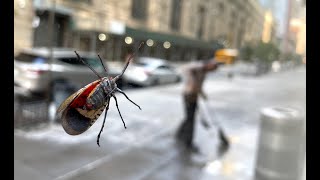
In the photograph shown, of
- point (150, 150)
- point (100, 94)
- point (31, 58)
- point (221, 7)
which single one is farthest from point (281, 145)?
point (100, 94)

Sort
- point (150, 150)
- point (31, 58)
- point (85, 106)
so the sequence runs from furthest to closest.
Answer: point (150, 150)
point (31, 58)
point (85, 106)

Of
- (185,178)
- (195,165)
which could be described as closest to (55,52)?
(185,178)

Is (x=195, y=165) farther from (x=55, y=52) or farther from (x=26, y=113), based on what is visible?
(x=55, y=52)

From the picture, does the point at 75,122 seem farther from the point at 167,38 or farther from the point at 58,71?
the point at 167,38

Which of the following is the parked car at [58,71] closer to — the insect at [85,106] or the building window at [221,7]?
the insect at [85,106]

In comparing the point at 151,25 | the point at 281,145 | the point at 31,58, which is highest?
the point at 151,25
